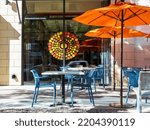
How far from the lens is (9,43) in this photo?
14.9 meters

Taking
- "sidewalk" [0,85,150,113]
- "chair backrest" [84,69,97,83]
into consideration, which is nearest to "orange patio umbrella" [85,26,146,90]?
"chair backrest" [84,69,97,83]

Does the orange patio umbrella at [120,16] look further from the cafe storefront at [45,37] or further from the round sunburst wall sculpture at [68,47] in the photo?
the round sunburst wall sculpture at [68,47]

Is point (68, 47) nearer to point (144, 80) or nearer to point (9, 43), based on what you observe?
point (9, 43)

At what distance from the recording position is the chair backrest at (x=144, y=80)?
7.54m

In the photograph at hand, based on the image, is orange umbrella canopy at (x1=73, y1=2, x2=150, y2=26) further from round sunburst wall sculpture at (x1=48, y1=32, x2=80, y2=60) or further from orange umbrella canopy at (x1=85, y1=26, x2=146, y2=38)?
round sunburst wall sculpture at (x1=48, y1=32, x2=80, y2=60)

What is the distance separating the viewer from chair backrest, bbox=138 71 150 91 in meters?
7.54

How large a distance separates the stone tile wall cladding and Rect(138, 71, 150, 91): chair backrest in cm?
816


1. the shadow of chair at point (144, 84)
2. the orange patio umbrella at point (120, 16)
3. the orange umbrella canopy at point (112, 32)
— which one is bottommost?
the shadow of chair at point (144, 84)

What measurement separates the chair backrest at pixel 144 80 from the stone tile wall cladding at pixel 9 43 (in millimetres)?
8164

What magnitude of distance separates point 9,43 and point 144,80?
27.8 ft

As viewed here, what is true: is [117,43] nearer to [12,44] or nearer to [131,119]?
[12,44]

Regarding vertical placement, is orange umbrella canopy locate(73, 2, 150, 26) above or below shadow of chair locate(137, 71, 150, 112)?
above

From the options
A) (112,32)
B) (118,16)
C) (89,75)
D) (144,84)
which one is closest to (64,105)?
(89,75)

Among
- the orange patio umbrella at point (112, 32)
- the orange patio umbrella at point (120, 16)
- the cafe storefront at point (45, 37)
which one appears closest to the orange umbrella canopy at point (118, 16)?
the orange patio umbrella at point (120, 16)
